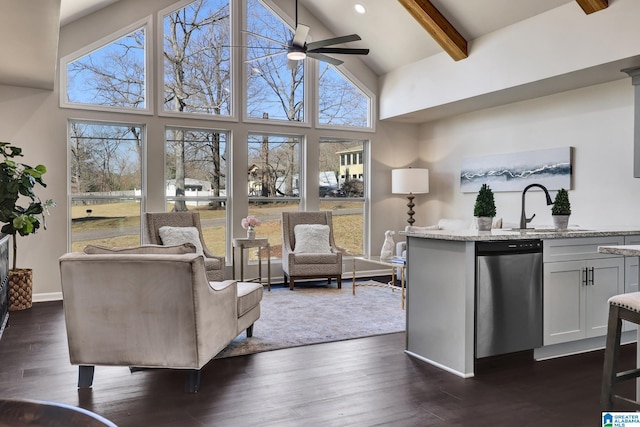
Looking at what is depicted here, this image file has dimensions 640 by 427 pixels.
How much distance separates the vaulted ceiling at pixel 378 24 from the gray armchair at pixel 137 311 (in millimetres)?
1863

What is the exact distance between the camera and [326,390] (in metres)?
2.96

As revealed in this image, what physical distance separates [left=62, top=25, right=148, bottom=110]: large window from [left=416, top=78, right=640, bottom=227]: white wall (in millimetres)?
4618

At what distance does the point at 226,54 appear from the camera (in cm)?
691

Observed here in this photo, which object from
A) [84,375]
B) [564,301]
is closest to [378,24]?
[564,301]

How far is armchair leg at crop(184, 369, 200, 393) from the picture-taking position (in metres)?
2.94

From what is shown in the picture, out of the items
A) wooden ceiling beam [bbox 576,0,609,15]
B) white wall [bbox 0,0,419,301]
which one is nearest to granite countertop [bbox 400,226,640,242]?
wooden ceiling beam [bbox 576,0,609,15]

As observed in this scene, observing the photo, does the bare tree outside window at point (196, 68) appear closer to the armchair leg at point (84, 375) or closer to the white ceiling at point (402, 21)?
the white ceiling at point (402, 21)

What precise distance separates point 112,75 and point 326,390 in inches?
203

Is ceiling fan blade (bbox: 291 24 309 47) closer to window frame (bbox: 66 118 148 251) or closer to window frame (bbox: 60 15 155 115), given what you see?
window frame (bbox: 60 15 155 115)

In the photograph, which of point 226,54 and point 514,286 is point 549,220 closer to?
point 514,286

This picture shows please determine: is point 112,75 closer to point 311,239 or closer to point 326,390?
point 311,239

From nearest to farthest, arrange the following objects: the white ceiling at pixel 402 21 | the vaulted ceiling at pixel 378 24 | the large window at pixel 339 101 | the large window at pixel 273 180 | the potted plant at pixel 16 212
Result: the vaulted ceiling at pixel 378 24
the potted plant at pixel 16 212
the white ceiling at pixel 402 21
the large window at pixel 273 180
the large window at pixel 339 101

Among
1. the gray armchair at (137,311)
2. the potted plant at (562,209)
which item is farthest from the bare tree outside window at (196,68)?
the potted plant at (562,209)

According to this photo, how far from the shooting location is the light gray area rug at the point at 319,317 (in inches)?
159
